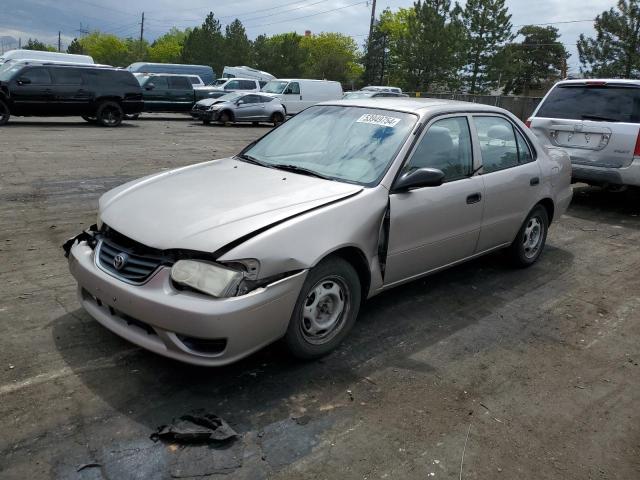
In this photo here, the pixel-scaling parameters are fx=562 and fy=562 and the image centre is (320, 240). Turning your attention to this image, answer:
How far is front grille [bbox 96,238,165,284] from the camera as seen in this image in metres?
3.13

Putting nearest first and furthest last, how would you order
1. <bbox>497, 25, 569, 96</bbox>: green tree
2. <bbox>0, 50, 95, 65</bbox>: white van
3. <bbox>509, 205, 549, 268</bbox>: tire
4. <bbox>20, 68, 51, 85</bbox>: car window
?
<bbox>509, 205, 549, 268</bbox>: tire
<bbox>20, 68, 51, 85</bbox>: car window
<bbox>0, 50, 95, 65</bbox>: white van
<bbox>497, 25, 569, 96</bbox>: green tree

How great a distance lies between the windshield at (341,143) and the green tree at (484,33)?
58.8 m

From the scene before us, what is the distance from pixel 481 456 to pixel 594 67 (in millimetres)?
46959

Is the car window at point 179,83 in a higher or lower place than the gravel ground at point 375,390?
higher

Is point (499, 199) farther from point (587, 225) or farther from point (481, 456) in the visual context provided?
point (587, 225)

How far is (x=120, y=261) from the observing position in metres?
3.23

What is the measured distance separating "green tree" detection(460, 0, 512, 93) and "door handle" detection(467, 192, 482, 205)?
192 feet

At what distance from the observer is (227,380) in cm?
333

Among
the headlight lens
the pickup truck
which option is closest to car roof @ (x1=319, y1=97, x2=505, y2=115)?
the headlight lens

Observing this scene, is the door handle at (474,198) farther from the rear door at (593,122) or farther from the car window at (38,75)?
the car window at (38,75)

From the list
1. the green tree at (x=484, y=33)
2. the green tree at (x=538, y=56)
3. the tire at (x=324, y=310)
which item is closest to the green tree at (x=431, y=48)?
the green tree at (x=484, y=33)

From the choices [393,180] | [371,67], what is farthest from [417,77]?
[393,180]

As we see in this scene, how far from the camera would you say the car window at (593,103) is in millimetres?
7695

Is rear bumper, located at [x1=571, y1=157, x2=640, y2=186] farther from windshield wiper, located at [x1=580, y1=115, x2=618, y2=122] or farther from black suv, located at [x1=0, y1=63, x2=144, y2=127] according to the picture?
black suv, located at [x1=0, y1=63, x2=144, y2=127]
